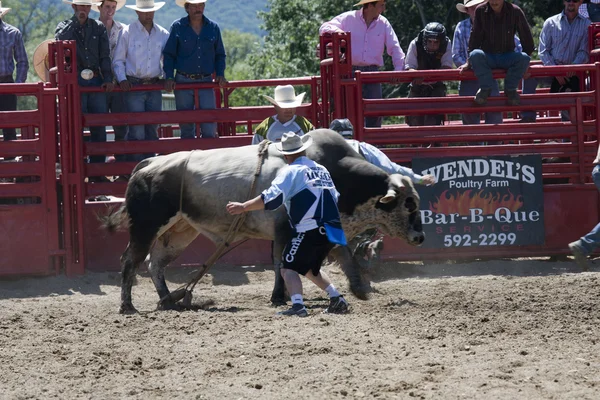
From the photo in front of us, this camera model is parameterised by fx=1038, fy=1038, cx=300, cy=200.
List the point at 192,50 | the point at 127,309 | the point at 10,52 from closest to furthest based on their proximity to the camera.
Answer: the point at 127,309, the point at 192,50, the point at 10,52

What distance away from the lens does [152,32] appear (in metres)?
11.1

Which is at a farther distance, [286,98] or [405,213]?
[286,98]

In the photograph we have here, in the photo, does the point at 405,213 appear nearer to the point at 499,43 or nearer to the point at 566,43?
the point at 499,43

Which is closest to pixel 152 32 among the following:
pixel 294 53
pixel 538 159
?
pixel 538 159

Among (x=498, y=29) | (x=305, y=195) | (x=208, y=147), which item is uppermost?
(x=498, y=29)

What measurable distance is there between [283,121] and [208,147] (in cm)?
144

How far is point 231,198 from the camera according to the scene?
29.2 feet

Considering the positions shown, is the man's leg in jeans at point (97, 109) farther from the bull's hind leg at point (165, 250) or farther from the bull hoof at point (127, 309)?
the bull hoof at point (127, 309)

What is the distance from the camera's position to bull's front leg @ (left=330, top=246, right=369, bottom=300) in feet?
26.4

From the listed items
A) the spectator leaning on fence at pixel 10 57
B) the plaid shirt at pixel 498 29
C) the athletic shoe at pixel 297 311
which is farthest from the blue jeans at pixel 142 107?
the athletic shoe at pixel 297 311

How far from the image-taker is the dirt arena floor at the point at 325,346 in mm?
5738

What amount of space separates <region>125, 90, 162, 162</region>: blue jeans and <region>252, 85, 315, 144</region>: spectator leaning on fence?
173 cm

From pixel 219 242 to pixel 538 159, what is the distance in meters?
3.99

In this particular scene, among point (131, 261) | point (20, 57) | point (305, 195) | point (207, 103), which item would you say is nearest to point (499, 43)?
point (207, 103)
